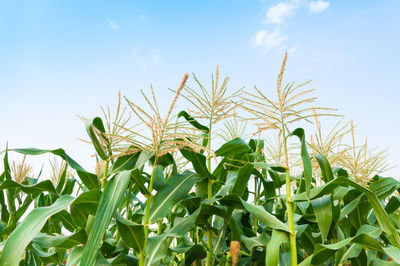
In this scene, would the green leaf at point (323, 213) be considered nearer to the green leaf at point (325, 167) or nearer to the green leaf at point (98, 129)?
the green leaf at point (325, 167)

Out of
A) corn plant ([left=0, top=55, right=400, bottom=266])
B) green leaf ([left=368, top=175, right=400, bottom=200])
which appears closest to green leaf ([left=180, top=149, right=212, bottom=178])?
corn plant ([left=0, top=55, right=400, bottom=266])

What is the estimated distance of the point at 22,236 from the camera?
4.29 ft

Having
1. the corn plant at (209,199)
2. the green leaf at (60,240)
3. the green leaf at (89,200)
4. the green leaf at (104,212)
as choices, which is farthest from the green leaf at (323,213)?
the green leaf at (60,240)

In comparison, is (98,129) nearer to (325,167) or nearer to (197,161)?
(197,161)

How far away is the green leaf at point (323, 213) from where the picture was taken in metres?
1.87

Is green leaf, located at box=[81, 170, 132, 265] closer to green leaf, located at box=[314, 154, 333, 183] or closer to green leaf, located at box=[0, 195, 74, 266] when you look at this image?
green leaf, located at box=[0, 195, 74, 266]

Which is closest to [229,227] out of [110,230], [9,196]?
[110,230]

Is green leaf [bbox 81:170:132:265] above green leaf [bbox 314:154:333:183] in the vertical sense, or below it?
below

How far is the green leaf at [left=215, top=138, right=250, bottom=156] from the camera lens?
2.12 m

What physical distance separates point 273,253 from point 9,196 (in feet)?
7.50

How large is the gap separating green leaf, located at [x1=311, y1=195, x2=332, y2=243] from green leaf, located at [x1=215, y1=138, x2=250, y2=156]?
54 centimetres

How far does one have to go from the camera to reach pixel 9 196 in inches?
110

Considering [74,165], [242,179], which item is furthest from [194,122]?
[74,165]

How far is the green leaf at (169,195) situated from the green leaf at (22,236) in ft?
1.69
